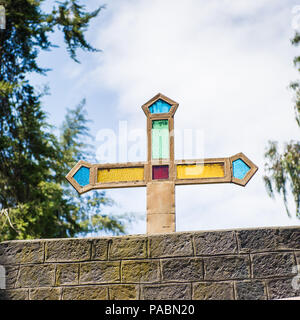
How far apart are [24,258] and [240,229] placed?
202 cm

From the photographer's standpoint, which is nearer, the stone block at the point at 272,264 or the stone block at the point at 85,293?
the stone block at the point at 272,264

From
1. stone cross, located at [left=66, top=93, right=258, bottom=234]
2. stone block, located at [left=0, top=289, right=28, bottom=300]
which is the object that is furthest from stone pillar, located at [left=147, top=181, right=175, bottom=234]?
stone block, located at [left=0, top=289, right=28, bottom=300]

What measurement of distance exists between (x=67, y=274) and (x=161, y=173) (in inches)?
53.2

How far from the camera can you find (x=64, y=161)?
12508 mm

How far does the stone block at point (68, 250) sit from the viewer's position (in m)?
4.04

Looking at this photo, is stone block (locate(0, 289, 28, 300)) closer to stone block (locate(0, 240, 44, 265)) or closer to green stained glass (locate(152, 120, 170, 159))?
stone block (locate(0, 240, 44, 265))

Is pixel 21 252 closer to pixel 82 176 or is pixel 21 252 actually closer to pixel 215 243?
pixel 82 176

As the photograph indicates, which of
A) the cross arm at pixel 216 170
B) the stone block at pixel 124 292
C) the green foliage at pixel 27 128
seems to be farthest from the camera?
the green foliage at pixel 27 128

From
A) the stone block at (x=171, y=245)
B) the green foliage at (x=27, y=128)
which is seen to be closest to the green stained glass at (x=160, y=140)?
the stone block at (x=171, y=245)

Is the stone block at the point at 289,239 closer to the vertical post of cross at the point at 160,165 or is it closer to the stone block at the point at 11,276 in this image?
the vertical post of cross at the point at 160,165

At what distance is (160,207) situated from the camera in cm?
436

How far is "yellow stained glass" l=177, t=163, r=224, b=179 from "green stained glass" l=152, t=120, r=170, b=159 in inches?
8.8

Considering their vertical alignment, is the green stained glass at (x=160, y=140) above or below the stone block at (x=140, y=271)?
above

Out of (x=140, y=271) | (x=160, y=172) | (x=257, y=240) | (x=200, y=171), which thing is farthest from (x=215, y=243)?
(x=160, y=172)
